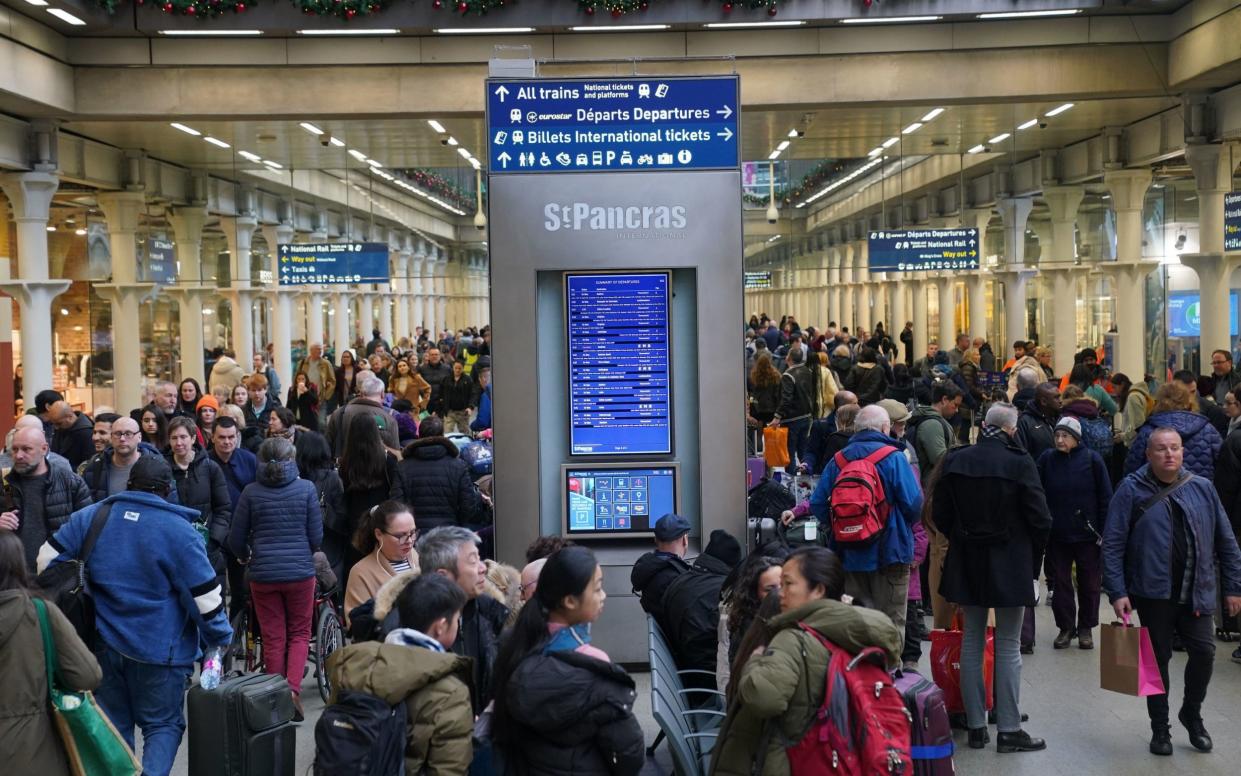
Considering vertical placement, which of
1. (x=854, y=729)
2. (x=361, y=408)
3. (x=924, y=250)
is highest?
(x=924, y=250)

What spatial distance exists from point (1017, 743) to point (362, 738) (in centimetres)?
439

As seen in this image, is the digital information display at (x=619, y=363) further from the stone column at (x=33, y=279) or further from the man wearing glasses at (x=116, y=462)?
the stone column at (x=33, y=279)

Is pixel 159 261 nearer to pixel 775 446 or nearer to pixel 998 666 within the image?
pixel 775 446

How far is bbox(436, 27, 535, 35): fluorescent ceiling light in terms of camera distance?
16406 millimetres

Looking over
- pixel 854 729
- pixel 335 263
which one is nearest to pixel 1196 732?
pixel 854 729

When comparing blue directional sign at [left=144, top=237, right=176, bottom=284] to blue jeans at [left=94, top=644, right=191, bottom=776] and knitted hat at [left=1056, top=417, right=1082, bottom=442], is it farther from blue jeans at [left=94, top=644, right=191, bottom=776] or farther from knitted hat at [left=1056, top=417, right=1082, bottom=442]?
blue jeans at [left=94, top=644, right=191, bottom=776]

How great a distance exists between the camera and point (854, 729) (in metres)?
4.36

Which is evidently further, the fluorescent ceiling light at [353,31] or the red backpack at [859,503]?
the fluorescent ceiling light at [353,31]

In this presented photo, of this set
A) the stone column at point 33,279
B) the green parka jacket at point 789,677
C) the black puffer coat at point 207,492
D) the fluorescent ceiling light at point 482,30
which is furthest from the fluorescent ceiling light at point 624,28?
the green parka jacket at point 789,677

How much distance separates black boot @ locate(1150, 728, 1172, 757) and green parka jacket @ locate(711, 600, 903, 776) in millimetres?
3663

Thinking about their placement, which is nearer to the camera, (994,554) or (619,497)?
(994,554)

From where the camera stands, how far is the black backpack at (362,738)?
4.23 metres

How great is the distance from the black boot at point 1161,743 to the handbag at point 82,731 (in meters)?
5.09

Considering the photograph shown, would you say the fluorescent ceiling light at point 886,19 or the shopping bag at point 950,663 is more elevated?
the fluorescent ceiling light at point 886,19
